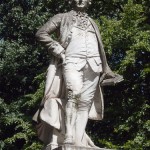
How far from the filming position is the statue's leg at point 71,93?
32.7ft

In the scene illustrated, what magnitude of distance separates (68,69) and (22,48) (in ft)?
43.2

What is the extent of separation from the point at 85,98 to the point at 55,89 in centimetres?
55

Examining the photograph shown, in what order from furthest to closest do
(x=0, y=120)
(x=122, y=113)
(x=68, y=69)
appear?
(x=0, y=120) < (x=122, y=113) < (x=68, y=69)

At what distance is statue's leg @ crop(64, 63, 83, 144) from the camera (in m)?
9.96

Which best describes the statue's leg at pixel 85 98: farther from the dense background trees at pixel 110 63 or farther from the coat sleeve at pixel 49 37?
the dense background trees at pixel 110 63

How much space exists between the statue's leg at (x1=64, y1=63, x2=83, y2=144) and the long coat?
0.21 metres

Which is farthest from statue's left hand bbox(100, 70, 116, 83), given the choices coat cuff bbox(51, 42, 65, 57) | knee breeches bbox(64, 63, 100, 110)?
coat cuff bbox(51, 42, 65, 57)

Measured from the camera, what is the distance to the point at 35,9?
23641 mm

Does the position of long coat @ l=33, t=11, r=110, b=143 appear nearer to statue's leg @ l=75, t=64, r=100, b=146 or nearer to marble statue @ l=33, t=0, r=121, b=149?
marble statue @ l=33, t=0, r=121, b=149

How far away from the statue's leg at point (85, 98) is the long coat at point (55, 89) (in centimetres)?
23

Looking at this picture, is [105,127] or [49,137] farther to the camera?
[105,127]

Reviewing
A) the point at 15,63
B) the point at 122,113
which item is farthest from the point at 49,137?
the point at 15,63

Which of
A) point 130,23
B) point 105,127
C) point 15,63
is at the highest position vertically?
point 130,23

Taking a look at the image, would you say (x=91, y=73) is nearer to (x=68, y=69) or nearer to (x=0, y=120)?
(x=68, y=69)
